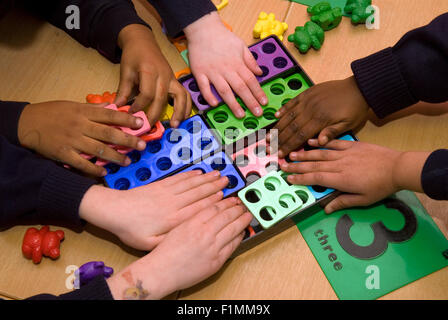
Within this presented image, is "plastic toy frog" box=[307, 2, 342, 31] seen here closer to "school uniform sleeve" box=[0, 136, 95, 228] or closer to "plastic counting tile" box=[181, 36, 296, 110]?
"plastic counting tile" box=[181, 36, 296, 110]

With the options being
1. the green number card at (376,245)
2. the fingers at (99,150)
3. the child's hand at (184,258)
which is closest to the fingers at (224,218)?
the child's hand at (184,258)

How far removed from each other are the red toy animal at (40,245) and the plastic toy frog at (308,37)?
27.2 inches

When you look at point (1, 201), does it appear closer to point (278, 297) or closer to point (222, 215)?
point (222, 215)

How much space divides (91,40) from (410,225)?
2.73 feet

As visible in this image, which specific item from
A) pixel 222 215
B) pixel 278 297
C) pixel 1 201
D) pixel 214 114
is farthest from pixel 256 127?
pixel 1 201

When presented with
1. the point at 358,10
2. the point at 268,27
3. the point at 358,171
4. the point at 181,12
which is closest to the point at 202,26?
the point at 181,12

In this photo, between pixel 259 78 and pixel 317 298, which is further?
pixel 259 78

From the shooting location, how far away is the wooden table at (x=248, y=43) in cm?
70

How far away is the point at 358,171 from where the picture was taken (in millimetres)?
752

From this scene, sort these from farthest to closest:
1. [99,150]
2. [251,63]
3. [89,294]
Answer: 1. [251,63]
2. [99,150]
3. [89,294]

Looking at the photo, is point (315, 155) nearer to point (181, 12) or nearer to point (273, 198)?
point (273, 198)

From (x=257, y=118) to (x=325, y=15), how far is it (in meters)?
0.32

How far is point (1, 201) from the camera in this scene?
0.71 meters

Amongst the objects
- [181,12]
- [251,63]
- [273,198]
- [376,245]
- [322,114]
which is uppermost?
[181,12]
